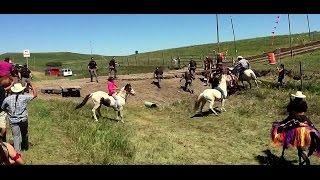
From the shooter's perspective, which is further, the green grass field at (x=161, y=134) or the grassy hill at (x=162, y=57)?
the grassy hill at (x=162, y=57)

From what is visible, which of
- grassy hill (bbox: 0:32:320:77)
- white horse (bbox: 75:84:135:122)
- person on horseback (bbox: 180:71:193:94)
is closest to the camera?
white horse (bbox: 75:84:135:122)

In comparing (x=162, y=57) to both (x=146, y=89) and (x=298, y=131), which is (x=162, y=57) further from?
(x=298, y=131)

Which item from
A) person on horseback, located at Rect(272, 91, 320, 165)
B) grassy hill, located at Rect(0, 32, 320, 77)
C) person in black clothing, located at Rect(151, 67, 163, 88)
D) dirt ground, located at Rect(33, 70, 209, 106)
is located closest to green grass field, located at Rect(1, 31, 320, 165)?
dirt ground, located at Rect(33, 70, 209, 106)

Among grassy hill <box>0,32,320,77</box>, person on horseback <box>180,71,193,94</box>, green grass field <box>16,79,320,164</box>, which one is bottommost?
green grass field <box>16,79,320,164</box>

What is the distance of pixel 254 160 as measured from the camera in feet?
44.3

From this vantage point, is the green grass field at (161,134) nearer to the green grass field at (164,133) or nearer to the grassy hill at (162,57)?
the green grass field at (164,133)

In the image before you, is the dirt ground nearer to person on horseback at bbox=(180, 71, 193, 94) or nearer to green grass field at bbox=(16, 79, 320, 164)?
person on horseback at bbox=(180, 71, 193, 94)

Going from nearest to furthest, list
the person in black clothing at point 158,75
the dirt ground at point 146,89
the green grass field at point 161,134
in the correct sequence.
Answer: the green grass field at point 161,134 < the dirt ground at point 146,89 < the person in black clothing at point 158,75

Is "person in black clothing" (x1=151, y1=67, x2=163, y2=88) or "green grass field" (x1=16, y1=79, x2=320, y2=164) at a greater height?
"person in black clothing" (x1=151, y1=67, x2=163, y2=88)

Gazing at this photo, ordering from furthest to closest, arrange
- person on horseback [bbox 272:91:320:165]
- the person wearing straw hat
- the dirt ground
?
the dirt ground → person on horseback [bbox 272:91:320:165] → the person wearing straw hat

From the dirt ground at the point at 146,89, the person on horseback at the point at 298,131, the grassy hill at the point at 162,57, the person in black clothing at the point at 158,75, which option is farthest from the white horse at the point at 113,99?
the grassy hill at the point at 162,57

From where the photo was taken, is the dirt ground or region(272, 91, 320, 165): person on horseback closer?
region(272, 91, 320, 165): person on horseback

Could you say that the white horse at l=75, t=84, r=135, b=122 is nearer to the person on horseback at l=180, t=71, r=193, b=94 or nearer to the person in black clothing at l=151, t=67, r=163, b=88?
the person in black clothing at l=151, t=67, r=163, b=88

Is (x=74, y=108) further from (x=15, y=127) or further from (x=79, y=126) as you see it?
(x=15, y=127)
